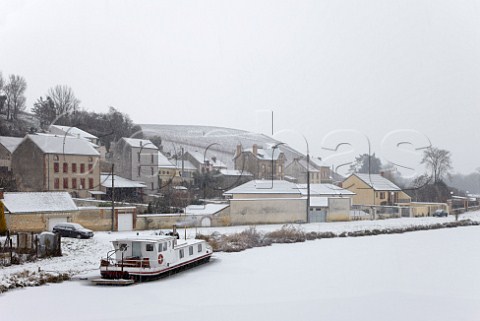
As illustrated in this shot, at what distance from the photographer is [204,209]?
9602 mm

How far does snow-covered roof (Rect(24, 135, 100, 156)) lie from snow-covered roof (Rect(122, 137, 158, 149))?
91 centimetres

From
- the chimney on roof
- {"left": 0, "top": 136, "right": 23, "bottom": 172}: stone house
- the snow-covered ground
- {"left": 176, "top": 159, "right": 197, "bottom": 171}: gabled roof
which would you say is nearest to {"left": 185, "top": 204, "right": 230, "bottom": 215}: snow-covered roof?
{"left": 176, "top": 159, "right": 197, "bottom": 171}: gabled roof

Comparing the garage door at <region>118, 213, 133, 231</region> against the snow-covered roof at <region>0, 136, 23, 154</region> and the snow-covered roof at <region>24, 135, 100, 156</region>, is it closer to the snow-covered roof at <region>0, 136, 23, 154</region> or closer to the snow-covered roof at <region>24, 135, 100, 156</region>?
the snow-covered roof at <region>24, 135, 100, 156</region>

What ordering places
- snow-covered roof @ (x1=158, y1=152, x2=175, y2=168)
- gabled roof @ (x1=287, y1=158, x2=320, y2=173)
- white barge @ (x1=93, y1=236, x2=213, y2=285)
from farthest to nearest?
gabled roof @ (x1=287, y1=158, x2=320, y2=173), snow-covered roof @ (x1=158, y1=152, x2=175, y2=168), white barge @ (x1=93, y1=236, x2=213, y2=285)

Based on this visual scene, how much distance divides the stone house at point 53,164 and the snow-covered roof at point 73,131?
17 cm

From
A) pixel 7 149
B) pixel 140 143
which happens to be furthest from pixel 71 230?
pixel 140 143

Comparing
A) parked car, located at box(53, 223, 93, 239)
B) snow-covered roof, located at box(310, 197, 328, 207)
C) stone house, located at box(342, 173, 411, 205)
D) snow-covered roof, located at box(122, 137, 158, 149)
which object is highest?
snow-covered roof, located at box(122, 137, 158, 149)

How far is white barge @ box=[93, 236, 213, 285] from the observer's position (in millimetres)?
5406

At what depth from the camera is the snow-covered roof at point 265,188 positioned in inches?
389

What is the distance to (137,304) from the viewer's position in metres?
4.43

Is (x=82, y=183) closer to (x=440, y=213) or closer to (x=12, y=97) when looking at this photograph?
(x=12, y=97)

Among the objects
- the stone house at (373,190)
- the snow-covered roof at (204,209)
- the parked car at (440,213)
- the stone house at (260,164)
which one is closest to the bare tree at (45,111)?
the snow-covered roof at (204,209)

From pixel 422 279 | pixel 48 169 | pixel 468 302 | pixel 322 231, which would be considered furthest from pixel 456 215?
pixel 48 169

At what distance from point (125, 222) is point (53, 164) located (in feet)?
5.60
